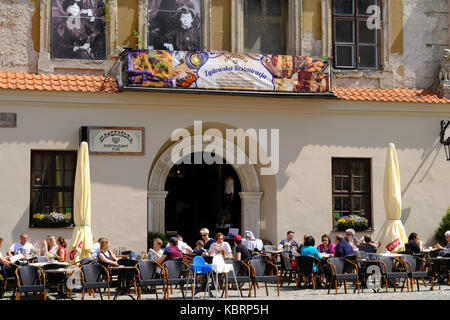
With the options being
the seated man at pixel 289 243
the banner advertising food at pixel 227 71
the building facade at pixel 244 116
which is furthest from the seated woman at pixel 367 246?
the banner advertising food at pixel 227 71

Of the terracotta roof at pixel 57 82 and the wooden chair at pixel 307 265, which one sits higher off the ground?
the terracotta roof at pixel 57 82

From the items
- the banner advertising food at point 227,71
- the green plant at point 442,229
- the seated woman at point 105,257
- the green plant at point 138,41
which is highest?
the green plant at point 138,41

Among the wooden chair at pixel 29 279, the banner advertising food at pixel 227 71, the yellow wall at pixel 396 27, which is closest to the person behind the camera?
the wooden chair at pixel 29 279

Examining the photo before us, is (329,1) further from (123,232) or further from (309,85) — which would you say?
(123,232)

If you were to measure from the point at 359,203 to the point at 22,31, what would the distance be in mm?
9501

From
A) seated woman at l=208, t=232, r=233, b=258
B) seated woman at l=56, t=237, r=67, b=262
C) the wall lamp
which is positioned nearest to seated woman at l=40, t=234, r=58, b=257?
seated woman at l=56, t=237, r=67, b=262

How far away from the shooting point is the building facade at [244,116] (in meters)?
20.1

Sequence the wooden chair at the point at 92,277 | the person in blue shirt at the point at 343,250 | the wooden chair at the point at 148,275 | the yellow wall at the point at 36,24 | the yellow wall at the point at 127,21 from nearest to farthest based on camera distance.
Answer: the wooden chair at the point at 92,277 < the wooden chair at the point at 148,275 < the person in blue shirt at the point at 343,250 < the yellow wall at the point at 36,24 < the yellow wall at the point at 127,21

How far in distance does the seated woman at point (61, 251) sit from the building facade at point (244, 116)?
150 cm

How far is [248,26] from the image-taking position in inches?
875

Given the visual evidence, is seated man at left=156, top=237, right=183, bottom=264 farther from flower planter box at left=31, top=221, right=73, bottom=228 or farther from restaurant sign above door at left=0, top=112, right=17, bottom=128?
restaurant sign above door at left=0, top=112, right=17, bottom=128

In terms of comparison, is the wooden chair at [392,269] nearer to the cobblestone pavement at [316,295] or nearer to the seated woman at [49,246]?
the cobblestone pavement at [316,295]
